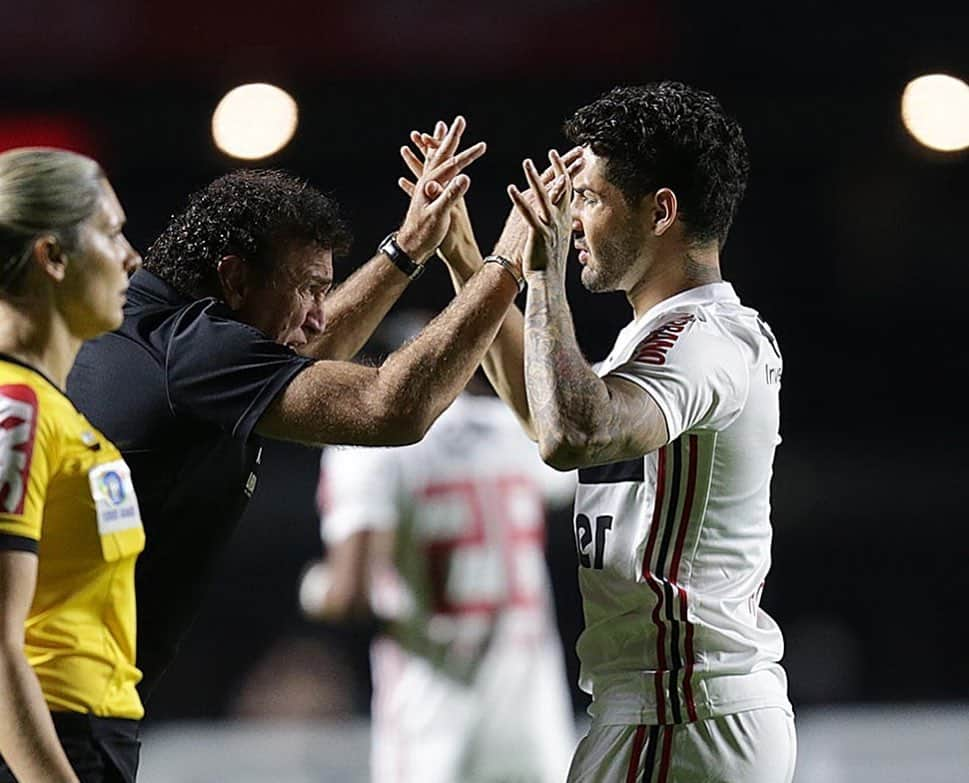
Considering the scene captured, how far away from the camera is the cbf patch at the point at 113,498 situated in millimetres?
2516

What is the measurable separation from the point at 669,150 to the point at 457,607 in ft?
7.62

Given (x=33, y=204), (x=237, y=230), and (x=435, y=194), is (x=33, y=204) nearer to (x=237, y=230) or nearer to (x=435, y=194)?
(x=237, y=230)

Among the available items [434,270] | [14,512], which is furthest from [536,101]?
[14,512]

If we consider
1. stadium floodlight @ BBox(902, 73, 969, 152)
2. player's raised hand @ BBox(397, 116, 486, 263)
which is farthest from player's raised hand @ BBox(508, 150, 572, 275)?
stadium floodlight @ BBox(902, 73, 969, 152)

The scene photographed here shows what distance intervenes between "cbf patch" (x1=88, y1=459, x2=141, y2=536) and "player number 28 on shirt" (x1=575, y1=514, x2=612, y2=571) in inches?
Result: 37.7

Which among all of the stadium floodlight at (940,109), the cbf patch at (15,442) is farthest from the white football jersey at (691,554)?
the stadium floodlight at (940,109)

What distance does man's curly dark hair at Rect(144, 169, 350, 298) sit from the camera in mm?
3330

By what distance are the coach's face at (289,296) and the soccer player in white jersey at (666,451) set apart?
1.25ft

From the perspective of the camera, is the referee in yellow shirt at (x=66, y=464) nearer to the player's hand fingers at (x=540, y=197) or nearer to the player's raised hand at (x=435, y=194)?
the player's hand fingers at (x=540, y=197)

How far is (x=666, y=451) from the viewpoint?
320 centimetres

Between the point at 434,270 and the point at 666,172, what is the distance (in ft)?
20.1

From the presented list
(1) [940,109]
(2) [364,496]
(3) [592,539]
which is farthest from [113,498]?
(1) [940,109]

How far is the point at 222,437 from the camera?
3.13m

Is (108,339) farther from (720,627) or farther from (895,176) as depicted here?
(895,176)
